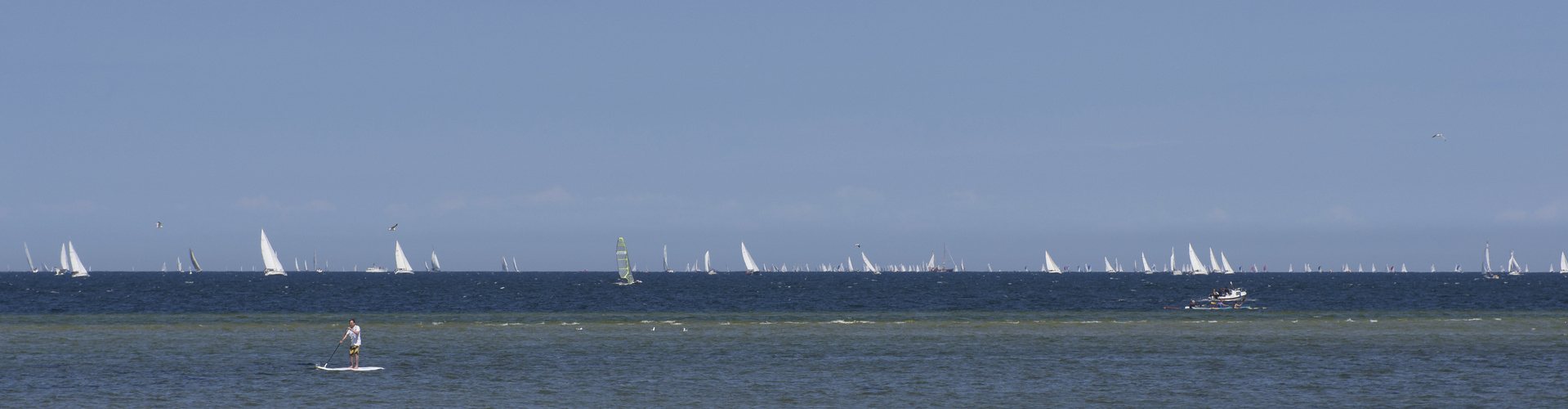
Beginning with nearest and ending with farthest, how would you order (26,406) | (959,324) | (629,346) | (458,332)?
1. (26,406)
2. (629,346)
3. (458,332)
4. (959,324)

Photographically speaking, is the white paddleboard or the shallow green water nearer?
the shallow green water

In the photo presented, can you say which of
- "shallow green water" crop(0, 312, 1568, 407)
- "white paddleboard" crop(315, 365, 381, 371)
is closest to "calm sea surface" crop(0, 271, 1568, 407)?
"shallow green water" crop(0, 312, 1568, 407)

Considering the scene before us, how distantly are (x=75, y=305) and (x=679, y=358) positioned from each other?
3964 inches

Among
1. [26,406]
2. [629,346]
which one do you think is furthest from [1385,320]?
[26,406]

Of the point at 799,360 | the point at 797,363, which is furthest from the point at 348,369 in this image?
the point at 799,360

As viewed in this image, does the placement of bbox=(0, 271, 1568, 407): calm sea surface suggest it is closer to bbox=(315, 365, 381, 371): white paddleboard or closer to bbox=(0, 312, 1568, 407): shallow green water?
bbox=(0, 312, 1568, 407): shallow green water

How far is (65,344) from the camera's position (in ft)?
190

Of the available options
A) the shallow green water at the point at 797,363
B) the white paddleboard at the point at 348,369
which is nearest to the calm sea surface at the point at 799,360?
the shallow green water at the point at 797,363

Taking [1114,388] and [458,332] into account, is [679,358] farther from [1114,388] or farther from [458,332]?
[458,332]

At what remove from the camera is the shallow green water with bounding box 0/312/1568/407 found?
35.4 metres

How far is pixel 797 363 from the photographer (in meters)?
47.4

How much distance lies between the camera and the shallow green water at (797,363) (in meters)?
35.4

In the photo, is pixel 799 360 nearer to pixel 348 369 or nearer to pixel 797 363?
pixel 797 363

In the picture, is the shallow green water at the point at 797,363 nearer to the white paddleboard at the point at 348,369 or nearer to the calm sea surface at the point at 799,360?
the calm sea surface at the point at 799,360
